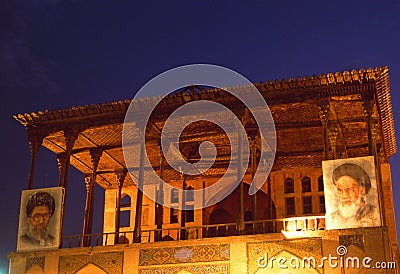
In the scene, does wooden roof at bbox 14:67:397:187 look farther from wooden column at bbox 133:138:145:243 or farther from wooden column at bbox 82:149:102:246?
wooden column at bbox 133:138:145:243

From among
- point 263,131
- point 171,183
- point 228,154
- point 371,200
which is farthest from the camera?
point 171,183

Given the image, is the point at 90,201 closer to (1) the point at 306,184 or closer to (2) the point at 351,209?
(1) the point at 306,184

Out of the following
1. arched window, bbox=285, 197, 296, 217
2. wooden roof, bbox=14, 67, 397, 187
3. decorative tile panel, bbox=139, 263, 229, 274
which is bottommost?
decorative tile panel, bbox=139, 263, 229, 274

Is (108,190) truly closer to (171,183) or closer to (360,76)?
(171,183)

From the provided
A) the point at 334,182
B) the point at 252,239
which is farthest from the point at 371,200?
the point at 252,239

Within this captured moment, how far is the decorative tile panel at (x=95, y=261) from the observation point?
66.6 feet

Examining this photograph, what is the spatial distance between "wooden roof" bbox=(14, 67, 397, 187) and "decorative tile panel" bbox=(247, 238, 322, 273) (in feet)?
12.1

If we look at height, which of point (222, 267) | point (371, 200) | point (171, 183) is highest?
point (171, 183)

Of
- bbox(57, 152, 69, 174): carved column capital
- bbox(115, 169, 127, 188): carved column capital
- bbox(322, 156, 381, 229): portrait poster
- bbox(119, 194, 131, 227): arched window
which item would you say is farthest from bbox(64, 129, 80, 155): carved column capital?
bbox(322, 156, 381, 229): portrait poster

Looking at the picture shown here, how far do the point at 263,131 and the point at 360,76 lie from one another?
433 cm

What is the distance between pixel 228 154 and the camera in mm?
25359

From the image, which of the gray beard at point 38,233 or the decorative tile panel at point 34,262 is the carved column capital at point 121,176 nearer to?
the gray beard at point 38,233

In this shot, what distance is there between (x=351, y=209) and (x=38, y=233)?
9314 millimetres

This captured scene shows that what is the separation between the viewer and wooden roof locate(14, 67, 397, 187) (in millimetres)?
19641
